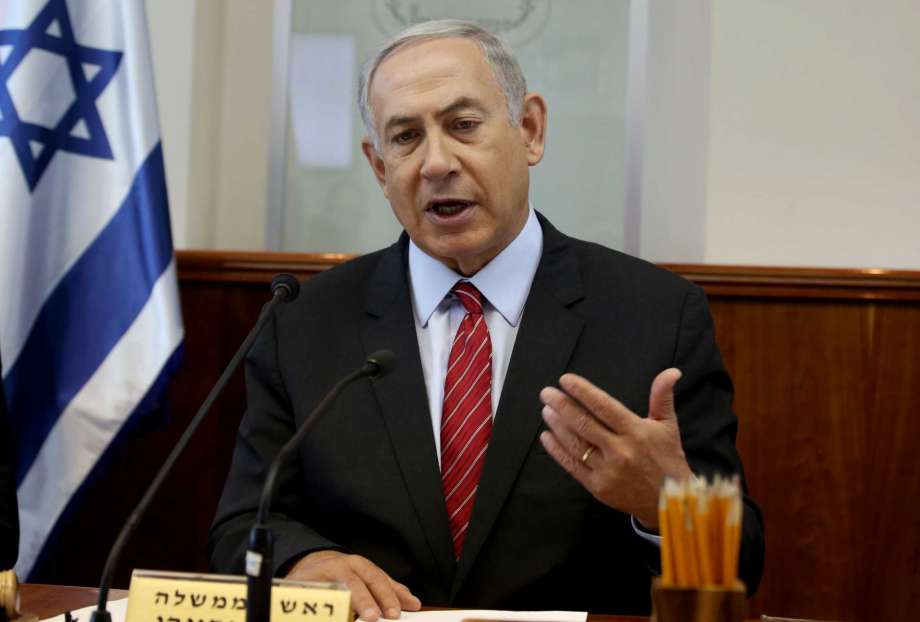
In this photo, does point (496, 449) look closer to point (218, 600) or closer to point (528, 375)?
point (528, 375)

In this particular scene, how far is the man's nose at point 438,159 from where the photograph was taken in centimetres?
203

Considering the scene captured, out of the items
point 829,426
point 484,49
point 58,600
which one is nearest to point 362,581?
point 58,600

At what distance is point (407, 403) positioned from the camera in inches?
76.7

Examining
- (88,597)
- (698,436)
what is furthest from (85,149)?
(698,436)

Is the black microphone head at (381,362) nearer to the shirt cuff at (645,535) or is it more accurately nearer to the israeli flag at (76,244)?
the shirt cuff at (645,535)

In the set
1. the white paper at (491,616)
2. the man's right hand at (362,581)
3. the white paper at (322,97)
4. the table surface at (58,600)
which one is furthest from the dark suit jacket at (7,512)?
the white paper at (322,97)

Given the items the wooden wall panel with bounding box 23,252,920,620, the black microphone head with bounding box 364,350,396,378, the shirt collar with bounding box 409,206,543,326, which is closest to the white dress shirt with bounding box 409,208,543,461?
the shirt collar with bounding box 409,206,543,326

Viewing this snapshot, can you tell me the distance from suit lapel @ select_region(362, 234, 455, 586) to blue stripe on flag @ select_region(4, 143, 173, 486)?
2.73 ft

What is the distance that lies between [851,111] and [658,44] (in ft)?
1.81

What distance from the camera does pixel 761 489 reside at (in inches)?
115

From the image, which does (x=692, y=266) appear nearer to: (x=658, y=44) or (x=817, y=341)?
(x=817, y=341)

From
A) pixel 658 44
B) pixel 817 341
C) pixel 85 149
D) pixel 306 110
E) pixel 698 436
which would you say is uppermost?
pixel 658 44

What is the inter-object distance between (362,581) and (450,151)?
2.65ft

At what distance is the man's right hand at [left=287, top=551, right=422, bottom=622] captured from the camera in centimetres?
155
